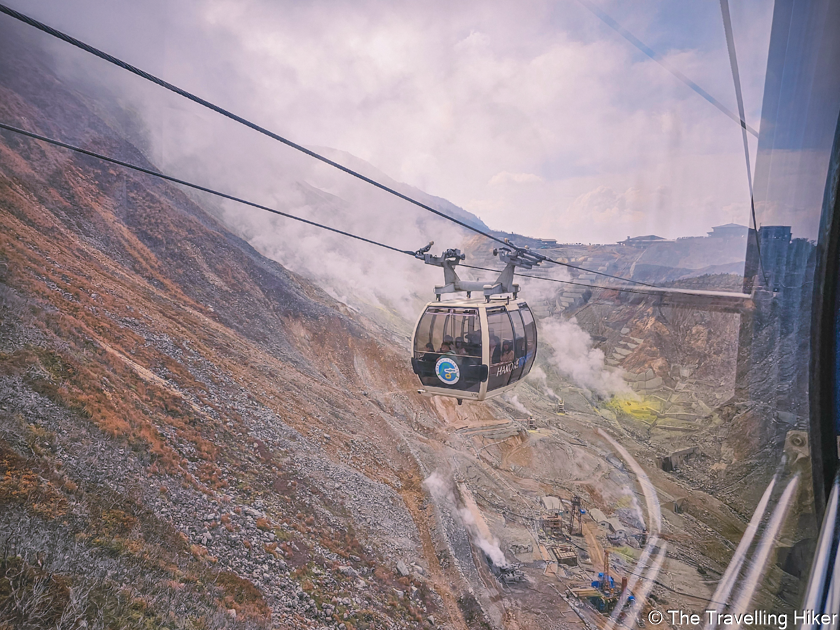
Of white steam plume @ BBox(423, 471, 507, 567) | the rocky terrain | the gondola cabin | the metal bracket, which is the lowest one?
white steam plume @ BBox(423, 471, 507, 567)

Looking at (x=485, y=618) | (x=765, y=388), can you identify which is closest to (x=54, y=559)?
(x=765, y=388)

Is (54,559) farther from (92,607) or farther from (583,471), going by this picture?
(583,471)

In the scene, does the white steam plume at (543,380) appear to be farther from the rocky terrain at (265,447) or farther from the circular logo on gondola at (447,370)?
the circular logo on gondola at (447,370)

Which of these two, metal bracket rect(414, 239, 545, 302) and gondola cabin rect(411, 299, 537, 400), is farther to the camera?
metal bracket rect(414, 239, 545, 302)

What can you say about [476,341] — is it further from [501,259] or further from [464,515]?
[464,515]

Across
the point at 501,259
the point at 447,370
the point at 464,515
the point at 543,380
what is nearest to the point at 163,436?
the point at 447,370

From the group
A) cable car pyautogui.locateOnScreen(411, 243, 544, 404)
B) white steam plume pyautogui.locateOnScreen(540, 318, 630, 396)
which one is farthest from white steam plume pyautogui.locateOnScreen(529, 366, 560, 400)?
cable car pyautogui.locateOnScreen(411, 243, 544, 404)

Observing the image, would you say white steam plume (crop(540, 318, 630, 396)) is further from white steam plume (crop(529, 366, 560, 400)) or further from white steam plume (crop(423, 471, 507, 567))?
white steam plume (crop(423, 471, 507, 567))
